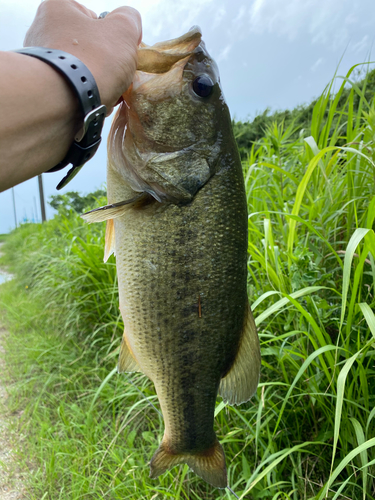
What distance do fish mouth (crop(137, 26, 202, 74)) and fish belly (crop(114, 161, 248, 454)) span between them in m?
0.42

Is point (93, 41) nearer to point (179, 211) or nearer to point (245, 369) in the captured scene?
point (179, 211)

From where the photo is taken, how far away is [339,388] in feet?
4.89

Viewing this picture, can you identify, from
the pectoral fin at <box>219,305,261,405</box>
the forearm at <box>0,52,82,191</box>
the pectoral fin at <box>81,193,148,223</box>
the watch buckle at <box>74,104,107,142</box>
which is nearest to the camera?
the forearm at <box>0,52,82,191</box>

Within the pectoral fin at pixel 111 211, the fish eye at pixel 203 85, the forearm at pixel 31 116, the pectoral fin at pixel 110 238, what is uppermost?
the fish eye at pixel 203 85

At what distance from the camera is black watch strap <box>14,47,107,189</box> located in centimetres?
95

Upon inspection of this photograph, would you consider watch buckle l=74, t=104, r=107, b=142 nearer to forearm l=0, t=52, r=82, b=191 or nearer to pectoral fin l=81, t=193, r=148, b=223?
forearm l=0, t=52, r=82, b=191

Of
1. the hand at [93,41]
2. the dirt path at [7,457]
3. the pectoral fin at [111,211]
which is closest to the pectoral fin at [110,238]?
the pectoral fin at [111,211]

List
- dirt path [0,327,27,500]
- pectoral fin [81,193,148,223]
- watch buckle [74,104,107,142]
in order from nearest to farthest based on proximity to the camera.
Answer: watch buckle [74,104,107,142], pectoral fin [81,193,148,223], dirt path [0,327,27,500]

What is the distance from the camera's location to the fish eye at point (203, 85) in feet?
4.03

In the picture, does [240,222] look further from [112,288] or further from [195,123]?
[112,288]

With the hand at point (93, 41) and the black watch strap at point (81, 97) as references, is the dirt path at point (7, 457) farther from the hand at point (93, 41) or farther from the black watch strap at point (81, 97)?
the hand at point (93, 41)

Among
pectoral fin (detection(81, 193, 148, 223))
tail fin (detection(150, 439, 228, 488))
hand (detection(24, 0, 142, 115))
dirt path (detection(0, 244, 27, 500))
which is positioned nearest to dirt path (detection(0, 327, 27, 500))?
dirt path (detection(0, 244, 27, 500))

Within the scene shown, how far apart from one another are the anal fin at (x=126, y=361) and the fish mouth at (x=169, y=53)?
102 centimetres

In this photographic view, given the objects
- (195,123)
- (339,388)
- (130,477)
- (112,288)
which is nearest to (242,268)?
(195,123)
